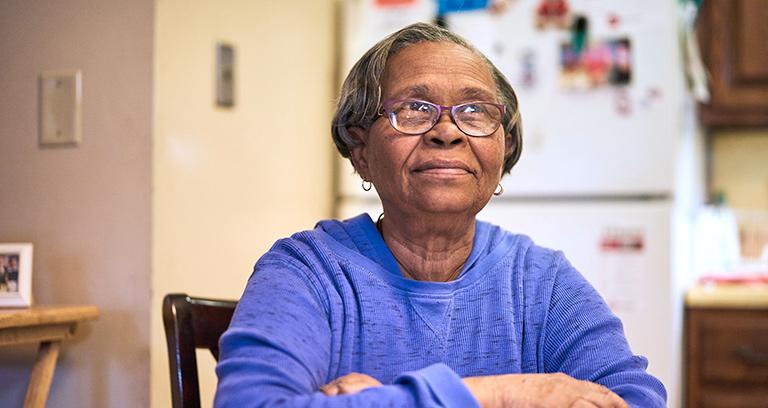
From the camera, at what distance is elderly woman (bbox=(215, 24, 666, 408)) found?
2.92 feet

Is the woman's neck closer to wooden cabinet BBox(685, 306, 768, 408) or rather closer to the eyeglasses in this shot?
the eyeglasses

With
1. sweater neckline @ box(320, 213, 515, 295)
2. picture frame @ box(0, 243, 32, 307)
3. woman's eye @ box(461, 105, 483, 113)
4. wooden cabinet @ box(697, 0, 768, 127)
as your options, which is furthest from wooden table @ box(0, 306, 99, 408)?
wooden cabinet @ box(697, 0, 768, 127)

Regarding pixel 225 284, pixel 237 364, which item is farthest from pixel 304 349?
pixel 225 284

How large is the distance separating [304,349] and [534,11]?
55.9 inches

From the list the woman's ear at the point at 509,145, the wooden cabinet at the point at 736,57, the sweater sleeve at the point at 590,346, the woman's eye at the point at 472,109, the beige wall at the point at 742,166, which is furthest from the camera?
the beige wall at the point at 742,166

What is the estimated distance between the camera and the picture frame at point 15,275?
4.28ft

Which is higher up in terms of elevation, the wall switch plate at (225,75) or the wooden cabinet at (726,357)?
the wall switch plate at (225,75)

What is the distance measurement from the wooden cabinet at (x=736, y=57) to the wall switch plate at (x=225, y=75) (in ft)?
5.47

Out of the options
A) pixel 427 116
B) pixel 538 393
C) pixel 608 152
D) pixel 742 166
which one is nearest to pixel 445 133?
pixel 427 116

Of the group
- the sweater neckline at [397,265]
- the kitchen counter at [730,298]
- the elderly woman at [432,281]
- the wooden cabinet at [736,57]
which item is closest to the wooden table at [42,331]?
the elderly woman at [432,281]

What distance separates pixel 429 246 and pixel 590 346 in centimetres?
28

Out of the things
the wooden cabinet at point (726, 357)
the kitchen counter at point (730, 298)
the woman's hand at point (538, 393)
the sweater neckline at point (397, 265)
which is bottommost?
the wooden cabinet at point (726, 357)

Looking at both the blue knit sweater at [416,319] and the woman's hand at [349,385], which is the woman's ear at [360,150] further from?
the woman's hand at [349,385]

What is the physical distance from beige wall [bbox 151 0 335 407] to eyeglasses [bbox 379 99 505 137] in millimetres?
Answer: 646
